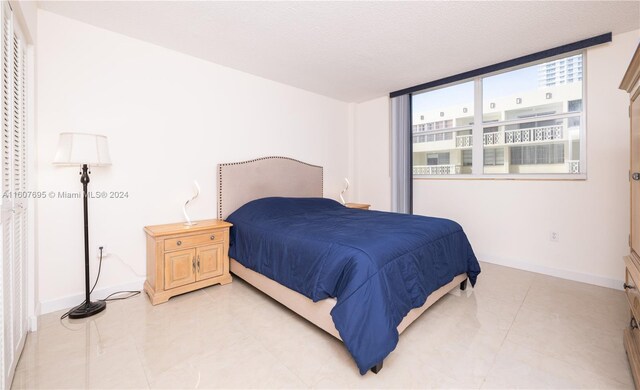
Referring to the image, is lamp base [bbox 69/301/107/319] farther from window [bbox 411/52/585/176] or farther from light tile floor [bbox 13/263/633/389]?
window [bbox 411/52/585/176]

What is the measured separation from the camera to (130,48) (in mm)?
2580

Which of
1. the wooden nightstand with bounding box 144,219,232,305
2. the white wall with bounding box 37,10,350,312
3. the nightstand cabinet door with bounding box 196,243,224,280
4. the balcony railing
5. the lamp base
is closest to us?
the lamp base

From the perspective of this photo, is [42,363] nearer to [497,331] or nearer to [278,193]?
[278,193]

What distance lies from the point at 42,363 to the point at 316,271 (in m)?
1.66

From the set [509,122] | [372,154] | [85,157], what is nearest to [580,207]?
[509,122]

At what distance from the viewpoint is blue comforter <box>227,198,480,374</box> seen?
153cm

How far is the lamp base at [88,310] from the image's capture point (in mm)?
2121

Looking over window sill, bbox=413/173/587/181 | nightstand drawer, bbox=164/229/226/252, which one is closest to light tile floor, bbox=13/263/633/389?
nightstand drawer, bbox=164/229/226/252

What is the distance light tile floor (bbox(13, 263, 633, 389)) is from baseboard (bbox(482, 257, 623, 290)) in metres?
0.32

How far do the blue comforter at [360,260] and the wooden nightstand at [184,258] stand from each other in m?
0.19

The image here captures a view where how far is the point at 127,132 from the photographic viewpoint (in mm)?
2564

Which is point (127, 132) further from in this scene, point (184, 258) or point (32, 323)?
point (32, 323)

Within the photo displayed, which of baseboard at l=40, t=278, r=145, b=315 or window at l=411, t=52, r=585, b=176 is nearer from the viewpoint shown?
baseboard at l=40, t=278, r=145, b=315

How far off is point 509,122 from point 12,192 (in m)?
4.43
